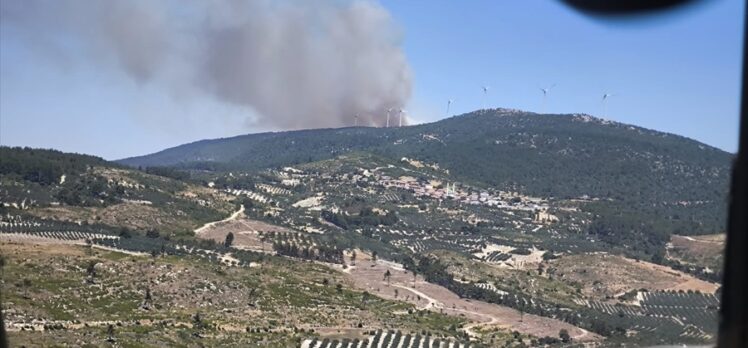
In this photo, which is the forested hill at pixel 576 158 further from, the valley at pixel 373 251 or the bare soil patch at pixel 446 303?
the bare soil patch at pixel 446 303

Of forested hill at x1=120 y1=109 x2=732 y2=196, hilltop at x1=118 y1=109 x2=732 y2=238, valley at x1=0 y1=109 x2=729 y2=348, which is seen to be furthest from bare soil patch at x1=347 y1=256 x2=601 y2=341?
forested hill at x1=120 y1=109 x2=732 y2=196

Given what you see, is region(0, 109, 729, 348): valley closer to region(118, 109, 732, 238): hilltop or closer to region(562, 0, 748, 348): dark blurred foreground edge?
region(118, 109, 732, 238): hilltop

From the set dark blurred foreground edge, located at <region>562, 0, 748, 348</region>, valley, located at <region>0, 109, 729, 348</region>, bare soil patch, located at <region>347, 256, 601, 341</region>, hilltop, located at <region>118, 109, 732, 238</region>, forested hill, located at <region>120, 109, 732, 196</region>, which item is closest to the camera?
dark blurred foreground edge, located at <region>562, 0, 748, 348</region>

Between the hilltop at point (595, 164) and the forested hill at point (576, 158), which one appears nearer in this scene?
the hilltop at point (595, 164)

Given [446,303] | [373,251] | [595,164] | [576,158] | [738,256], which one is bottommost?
[446,303]

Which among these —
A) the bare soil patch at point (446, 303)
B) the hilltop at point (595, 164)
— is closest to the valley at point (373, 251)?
the bare soil patch at point (446, 303)

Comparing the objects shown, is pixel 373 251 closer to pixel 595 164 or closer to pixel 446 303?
pixel 446 303

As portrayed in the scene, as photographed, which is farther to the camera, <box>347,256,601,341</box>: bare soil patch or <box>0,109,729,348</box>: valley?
<box>347,256,601,341</box>: bare soil patch

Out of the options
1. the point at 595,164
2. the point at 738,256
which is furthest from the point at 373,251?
the point at 738,256

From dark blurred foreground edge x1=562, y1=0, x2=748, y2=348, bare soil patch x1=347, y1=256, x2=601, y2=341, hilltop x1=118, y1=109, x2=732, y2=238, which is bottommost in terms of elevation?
bare soil patch x1=347, y1=256, x2=601, y2=341

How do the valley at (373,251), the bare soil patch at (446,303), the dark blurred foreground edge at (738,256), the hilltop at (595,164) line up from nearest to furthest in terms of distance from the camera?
1. the dark blurred foreground edge at (738,256)
2. the valley at (373,251)
3. the bare soil patch at (446,303)
4. the hilltop at (595,164)

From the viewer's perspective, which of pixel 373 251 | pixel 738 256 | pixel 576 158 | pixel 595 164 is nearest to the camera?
pixel 738 256
